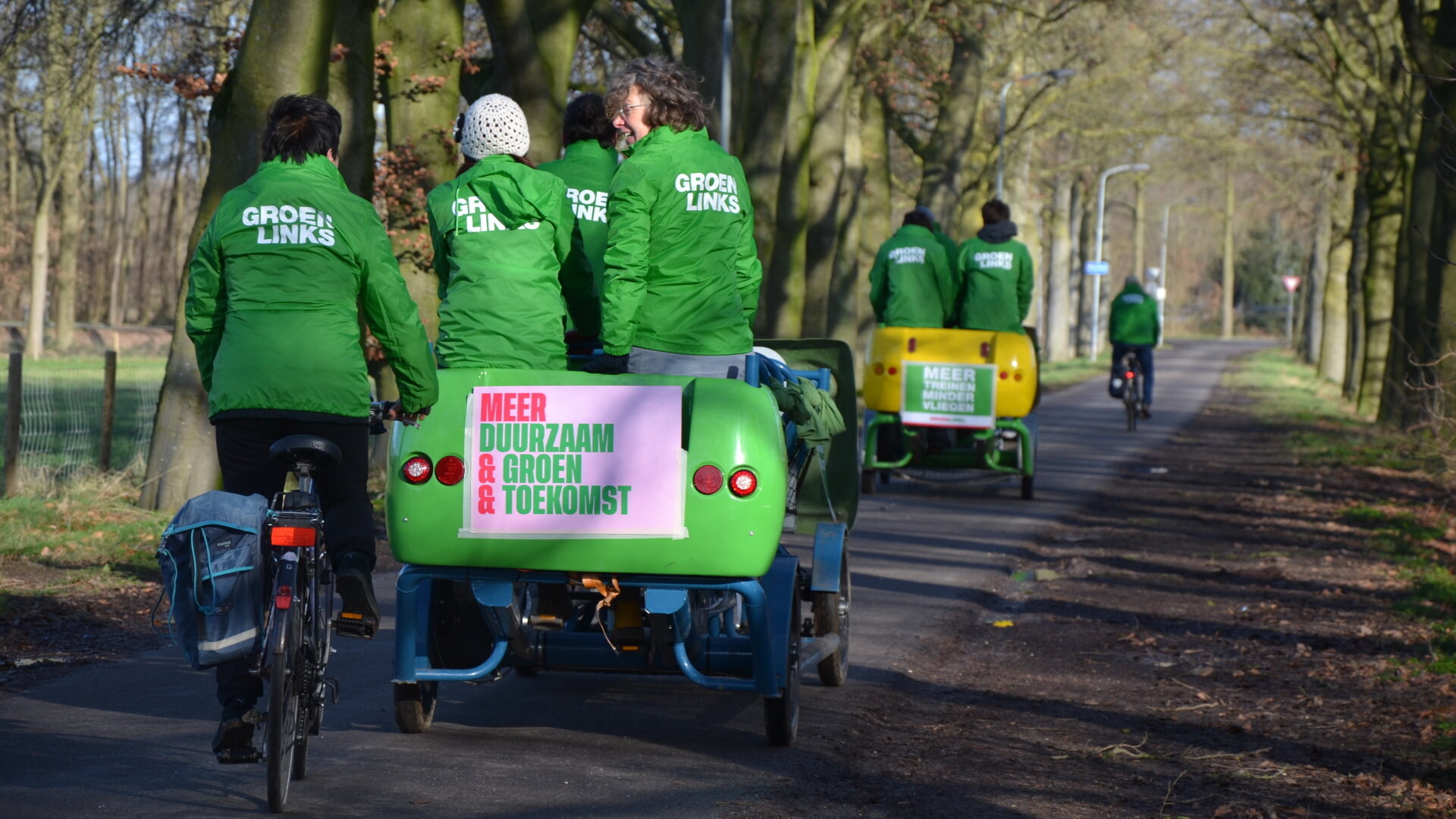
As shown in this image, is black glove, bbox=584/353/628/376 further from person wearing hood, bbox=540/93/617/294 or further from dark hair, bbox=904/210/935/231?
dark hair, bbox=904/210/935/231

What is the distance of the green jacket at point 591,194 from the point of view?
716cm

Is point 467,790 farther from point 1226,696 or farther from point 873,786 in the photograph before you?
point 1226,696

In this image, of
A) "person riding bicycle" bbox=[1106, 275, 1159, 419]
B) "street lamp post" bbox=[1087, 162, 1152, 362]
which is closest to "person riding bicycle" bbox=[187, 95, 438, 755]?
"person riding bicycle" bbox=[1106, 275, 1159, 419]

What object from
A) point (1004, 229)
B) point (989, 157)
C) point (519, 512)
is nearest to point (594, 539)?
point (519, 512)

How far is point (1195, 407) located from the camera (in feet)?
109

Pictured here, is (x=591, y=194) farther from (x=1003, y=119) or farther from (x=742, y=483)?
(x=1003, y=119)

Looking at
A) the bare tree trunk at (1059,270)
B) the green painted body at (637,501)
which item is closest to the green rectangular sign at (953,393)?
the green painted body at (637,501)

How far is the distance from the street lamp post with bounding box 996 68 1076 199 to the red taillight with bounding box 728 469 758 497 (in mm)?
31089

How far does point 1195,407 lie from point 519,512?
28963 millimetres

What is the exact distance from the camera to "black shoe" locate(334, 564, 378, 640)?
217 inches

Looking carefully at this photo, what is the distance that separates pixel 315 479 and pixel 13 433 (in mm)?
9129

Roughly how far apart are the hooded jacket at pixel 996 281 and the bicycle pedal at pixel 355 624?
33.1 feet

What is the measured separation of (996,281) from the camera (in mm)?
15016

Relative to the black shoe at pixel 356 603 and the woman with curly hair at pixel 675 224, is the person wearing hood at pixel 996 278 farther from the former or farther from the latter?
the black shoe at pixel 356 603
